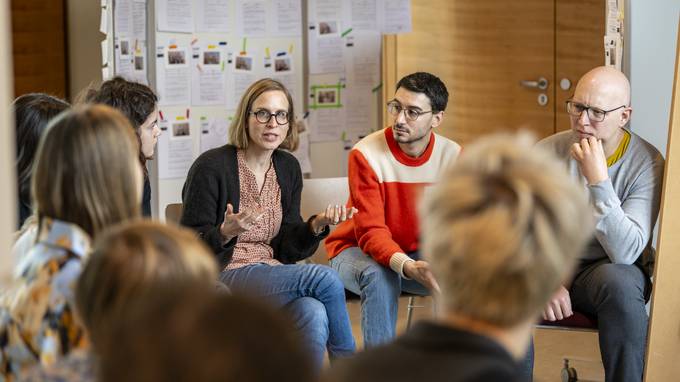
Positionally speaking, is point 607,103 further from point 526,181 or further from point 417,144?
point 526,181

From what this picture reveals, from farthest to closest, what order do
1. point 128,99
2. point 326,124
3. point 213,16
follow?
point 326,124 < point 213,16 < point 128,99

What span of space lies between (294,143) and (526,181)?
2.43 metres

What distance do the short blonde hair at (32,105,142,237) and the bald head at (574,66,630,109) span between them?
2074mm

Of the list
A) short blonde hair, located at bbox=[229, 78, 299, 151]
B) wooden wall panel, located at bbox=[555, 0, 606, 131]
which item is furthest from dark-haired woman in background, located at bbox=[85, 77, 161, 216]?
wooden wall panel, located at bbox=[555, 0, 606, 131]

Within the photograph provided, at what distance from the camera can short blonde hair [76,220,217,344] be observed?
127cm

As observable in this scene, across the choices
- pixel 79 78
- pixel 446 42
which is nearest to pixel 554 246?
pixel 446 42

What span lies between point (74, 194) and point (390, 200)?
203 cm

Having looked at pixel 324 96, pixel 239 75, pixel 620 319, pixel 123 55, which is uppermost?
pixel 123 55

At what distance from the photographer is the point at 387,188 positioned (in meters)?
3.66

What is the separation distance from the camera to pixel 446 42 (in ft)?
17.9

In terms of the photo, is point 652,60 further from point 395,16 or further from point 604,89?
point 395,16

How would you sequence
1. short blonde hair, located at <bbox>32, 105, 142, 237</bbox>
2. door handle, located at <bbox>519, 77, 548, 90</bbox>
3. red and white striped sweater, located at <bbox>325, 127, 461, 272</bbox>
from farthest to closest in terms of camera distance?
door handle, located at <bbox>519, 77, 548, 90</bbox> < red and white striped sweater, located at <bbox>325, 127, 461, 272</bbox> < short blonde hair, located at <bbox>32, 105, 142, 237</bbox>

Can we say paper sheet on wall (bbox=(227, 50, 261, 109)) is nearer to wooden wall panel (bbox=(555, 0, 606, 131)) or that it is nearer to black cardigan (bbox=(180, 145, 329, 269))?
wooden wall panel (bbox=(555, 0, 606, 131))

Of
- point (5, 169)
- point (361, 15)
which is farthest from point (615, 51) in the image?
point (5, 169)
